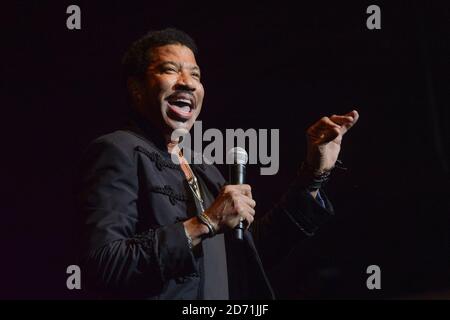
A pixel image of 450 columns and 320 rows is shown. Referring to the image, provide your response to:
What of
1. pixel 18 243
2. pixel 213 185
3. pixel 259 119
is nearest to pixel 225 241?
pixel 213 185

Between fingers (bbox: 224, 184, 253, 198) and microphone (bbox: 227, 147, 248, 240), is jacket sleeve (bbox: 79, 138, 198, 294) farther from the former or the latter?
microphone (bbox: 227, 147, 248, 240)

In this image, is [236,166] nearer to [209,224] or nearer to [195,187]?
[195,187]

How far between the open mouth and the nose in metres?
0.02

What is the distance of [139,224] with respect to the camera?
1476 mm

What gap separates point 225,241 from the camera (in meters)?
1.67

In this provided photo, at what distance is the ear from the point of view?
1.75 meters

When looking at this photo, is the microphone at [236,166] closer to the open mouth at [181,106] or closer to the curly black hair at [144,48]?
the open mouth at [181,106]

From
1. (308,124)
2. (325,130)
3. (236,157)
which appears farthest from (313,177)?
(308,124)

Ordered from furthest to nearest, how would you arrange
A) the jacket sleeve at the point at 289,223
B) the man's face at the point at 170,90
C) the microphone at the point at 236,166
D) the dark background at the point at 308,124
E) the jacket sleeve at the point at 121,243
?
1. the dark background at the point at 308,124
2. the jacket sleeve at the point at 289,223
3. the man's face at the point at 170,90
4. the microphone at the point at 236,166
5. the jacket sleeve at the point at 121,243

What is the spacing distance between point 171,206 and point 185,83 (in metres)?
0.40

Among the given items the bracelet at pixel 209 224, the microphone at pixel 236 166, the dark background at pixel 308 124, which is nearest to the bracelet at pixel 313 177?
the microphone at pixel 236 166

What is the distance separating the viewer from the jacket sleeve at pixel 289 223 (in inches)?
71.3

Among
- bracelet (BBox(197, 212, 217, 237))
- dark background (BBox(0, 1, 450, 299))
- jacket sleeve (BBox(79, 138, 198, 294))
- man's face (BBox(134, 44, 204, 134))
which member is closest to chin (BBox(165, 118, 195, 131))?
man's face (BBox(134, 44, 204, 134))

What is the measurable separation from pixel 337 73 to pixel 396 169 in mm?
546
